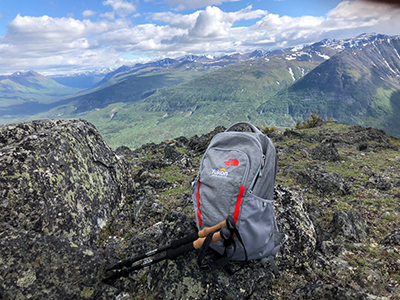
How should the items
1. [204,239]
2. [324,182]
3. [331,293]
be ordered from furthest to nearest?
[324,182] < [204,239] < [331,293]

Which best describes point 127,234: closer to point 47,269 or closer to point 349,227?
point 47,269

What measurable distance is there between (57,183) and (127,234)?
2.69 m

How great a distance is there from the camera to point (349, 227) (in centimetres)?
736

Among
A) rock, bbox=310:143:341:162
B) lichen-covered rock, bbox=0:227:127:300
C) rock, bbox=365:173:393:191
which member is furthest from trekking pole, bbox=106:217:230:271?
rock, bbox=310:143:341:162

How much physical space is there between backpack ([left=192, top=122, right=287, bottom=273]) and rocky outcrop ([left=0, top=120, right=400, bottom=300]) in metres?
0.49

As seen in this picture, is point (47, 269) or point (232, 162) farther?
point (232, 162)

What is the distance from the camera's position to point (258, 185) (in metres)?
5.00

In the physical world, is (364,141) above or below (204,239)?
below

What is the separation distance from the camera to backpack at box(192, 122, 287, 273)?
4699mm

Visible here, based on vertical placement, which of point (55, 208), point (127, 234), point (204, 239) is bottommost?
point (127, 234)

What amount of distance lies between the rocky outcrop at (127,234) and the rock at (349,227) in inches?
1.5

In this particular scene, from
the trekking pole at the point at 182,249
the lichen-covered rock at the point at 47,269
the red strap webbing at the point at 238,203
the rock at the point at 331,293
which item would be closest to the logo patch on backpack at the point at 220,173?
the red strap webbing at the point at 238,203

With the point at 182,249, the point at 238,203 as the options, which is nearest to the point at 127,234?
the point at 182,249

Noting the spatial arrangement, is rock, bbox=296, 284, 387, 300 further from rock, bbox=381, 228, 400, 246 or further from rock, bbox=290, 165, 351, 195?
rock, bbox=290, 165, 351, 195
